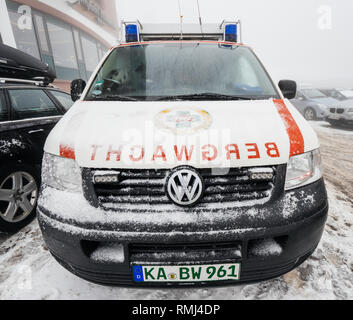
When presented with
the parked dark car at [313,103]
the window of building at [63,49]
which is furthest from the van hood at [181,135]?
the window of building at [63,49]

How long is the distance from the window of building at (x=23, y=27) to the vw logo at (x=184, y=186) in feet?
37.4

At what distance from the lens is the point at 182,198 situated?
1360 millimetres

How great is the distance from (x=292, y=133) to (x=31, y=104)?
292cm

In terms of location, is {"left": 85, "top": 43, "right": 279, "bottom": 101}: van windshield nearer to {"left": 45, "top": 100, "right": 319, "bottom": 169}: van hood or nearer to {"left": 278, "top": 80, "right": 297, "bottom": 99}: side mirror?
{"left": 45, "top": 100, "right": 319, "bottom": 169}: van hood

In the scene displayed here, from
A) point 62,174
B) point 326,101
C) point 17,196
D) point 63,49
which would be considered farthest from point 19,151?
point 63,49

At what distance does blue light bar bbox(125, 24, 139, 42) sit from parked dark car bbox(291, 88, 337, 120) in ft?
29.1

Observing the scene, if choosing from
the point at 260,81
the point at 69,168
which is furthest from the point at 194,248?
the point at 260,81

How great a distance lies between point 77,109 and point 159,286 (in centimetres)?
144

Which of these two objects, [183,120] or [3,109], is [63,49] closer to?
[3,109]

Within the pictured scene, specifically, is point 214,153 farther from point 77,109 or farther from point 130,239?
point 77,109

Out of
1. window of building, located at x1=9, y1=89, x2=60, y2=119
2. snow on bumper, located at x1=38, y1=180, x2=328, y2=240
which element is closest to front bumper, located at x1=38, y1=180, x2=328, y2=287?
snow on bumper, located at x1=38, y1=180, x2=328, y2=240

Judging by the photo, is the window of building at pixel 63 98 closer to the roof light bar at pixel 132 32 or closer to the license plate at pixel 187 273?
the roof light bar at pixel 132 32

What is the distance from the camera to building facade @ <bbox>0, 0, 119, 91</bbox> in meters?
9.82

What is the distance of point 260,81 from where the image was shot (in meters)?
2.22
